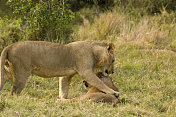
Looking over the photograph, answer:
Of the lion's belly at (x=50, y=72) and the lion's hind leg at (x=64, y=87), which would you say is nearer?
the lion's belly at (x=50, y=72)

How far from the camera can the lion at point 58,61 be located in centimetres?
537

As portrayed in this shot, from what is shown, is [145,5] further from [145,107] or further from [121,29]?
[145,107]

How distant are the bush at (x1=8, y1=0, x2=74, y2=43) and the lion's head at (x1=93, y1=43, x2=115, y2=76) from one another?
2.67m

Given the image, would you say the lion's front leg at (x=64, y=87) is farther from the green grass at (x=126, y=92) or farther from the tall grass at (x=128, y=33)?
the tall grass at (x=128, y=33)

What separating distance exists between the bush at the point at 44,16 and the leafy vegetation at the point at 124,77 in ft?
0.18

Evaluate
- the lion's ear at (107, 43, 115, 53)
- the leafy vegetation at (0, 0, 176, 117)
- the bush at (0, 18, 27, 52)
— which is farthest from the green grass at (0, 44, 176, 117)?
the bush at (0, 18, 27, 52)

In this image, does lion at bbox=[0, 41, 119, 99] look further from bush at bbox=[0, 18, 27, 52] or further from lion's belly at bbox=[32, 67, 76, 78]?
bush at bbox=[0, 18, 27, 52]

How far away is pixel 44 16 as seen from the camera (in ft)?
27.6

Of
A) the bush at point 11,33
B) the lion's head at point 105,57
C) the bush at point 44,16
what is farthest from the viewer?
the bush at point 44,16

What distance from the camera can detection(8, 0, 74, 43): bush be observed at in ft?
27.7

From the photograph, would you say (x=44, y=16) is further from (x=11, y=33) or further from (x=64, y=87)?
(x=64, y=87)

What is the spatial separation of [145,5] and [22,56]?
10.3 metres

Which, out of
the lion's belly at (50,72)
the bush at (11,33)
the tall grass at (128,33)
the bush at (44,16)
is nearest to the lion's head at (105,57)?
the lion's belly at (50,72)

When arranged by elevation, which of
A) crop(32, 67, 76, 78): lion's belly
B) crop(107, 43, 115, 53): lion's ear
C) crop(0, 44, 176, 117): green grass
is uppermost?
crop(107, 43, 115, 53): lion's ear
